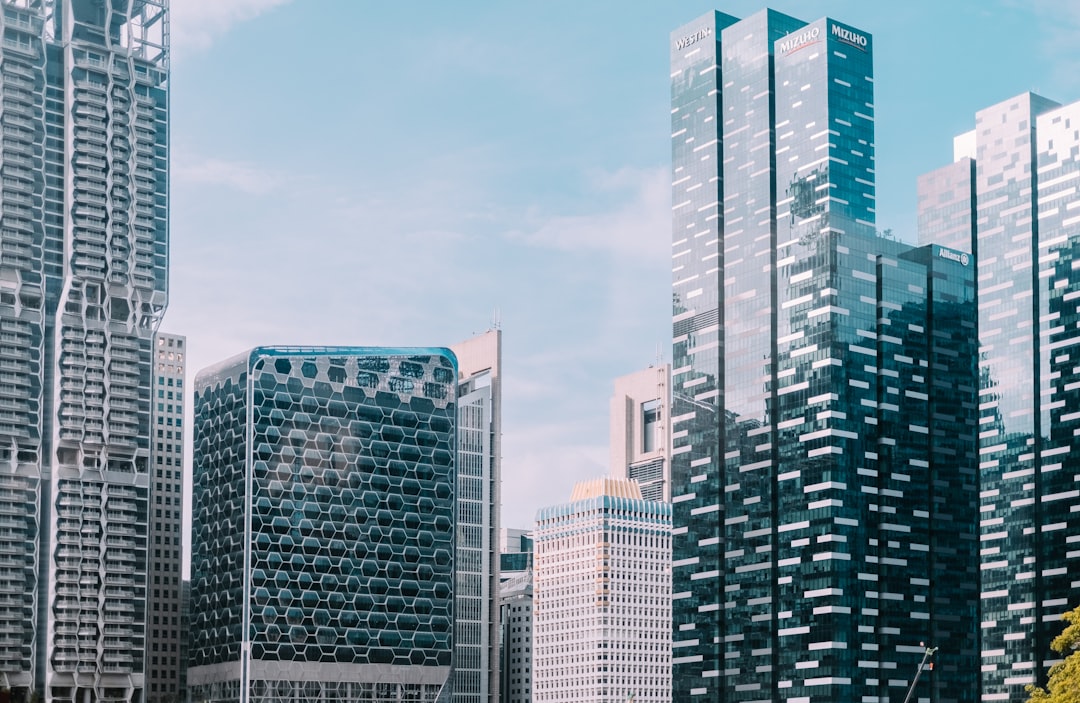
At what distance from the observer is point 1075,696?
10194 centimetres

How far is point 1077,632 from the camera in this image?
105 m

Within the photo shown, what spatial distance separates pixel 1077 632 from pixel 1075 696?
494cm
